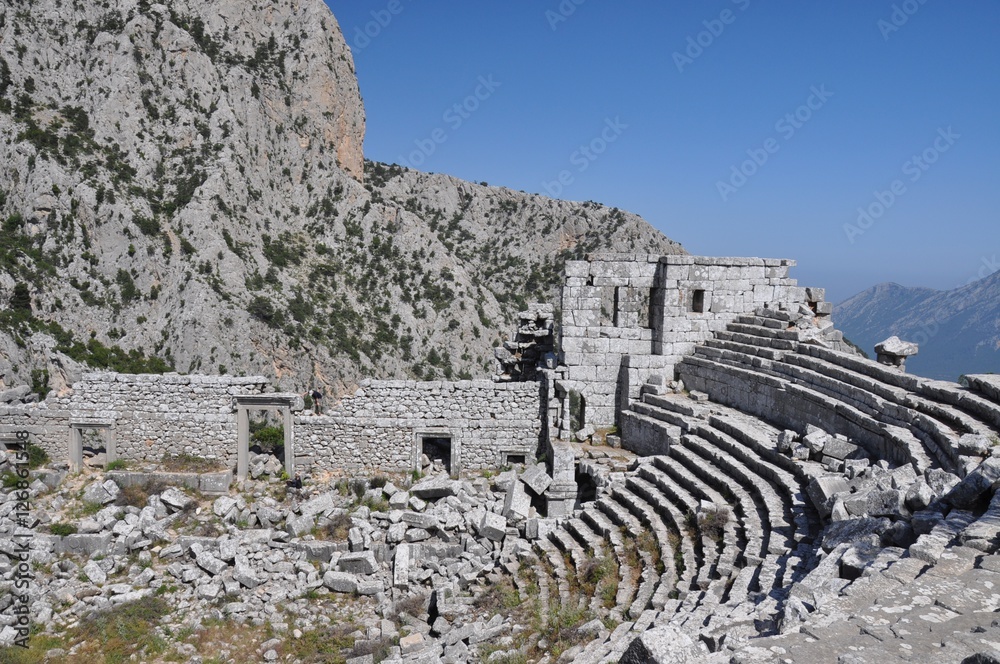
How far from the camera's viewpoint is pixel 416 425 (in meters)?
15.0

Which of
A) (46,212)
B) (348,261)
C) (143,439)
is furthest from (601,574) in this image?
(348,261)

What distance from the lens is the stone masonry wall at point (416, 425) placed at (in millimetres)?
14953

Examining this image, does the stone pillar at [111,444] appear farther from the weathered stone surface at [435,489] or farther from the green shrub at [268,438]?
the weathered stone surface at [435,489]

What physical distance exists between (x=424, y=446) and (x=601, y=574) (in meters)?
7.79

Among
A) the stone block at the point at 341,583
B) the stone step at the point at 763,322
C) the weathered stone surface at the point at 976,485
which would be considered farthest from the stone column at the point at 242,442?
the weathered stone surface at the point at 976,485

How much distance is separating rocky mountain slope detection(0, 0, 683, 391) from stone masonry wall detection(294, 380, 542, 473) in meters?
17.4

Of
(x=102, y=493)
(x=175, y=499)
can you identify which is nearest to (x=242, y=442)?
(x=175, y=499)

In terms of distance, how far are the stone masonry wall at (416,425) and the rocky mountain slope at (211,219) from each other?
57.2 ft

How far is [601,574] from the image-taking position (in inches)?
356

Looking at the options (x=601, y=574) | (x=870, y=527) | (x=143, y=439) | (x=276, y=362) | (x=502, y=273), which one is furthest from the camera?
(x=502, y=273)

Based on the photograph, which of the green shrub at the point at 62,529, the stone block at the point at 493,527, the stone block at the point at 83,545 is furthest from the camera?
the green shrub at the point at 62,529

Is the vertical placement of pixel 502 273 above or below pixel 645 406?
above

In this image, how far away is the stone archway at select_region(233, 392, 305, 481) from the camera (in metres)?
14.9

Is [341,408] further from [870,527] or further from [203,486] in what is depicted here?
[870,527]
